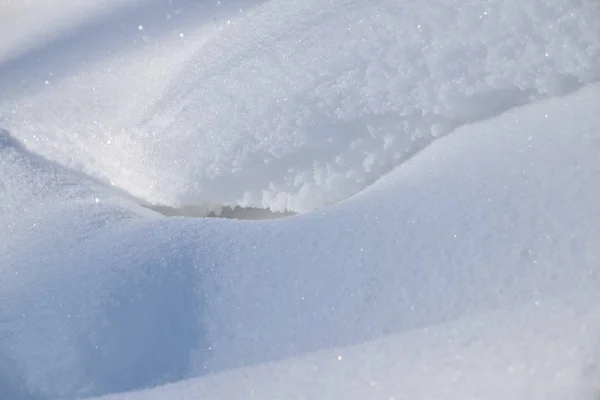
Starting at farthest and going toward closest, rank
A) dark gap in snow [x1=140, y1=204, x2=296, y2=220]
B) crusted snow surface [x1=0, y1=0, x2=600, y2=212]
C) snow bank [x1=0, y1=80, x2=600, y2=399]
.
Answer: dark gap in snow [x1=140, y1=204, x2=296, y2=220] < crusted snow surface [x1=0, y1=0, x2=600, y2=212] < snow bank [x1=0, y1=80, x2=600, y2=399]

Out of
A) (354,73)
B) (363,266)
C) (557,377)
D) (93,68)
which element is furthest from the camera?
(93,68)

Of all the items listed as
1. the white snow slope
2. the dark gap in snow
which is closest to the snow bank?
the white snow slope

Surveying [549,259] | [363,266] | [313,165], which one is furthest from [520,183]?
[313,165]

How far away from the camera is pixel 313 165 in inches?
37.4

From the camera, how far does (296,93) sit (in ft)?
3.16

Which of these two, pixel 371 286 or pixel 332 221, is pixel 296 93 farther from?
pixel 371 286

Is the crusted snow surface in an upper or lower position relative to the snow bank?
upper

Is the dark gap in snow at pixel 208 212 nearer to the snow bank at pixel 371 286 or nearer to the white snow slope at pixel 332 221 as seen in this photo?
the white snow slope at pixel 332 221

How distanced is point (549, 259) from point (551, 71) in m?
0.29

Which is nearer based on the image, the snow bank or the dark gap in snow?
the snow bank

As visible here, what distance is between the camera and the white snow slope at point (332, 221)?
0.66m

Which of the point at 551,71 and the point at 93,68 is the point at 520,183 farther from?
the point at 93,68

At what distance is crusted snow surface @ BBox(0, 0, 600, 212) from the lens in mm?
844

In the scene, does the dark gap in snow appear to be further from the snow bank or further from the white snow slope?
the snow bank
